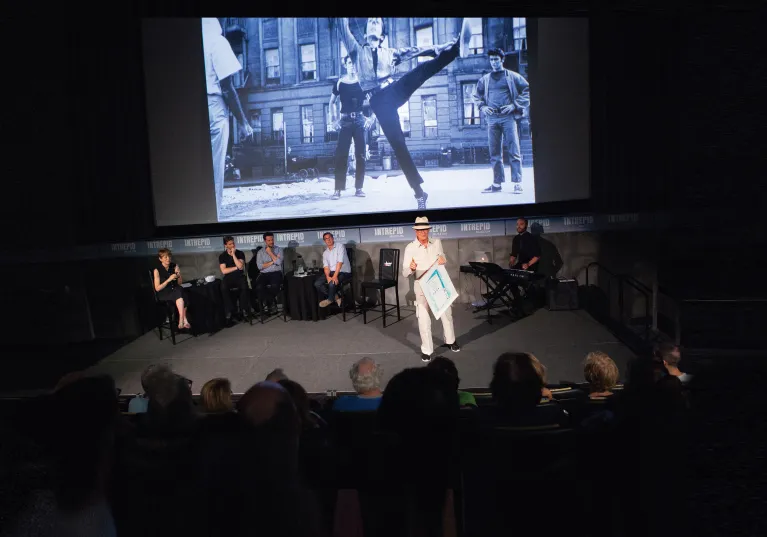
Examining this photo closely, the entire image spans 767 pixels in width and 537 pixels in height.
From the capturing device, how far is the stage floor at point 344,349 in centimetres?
685

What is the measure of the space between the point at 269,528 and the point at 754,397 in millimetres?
3044

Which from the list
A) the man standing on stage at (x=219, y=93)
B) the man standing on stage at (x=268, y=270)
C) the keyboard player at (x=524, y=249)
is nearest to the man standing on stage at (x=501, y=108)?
the keyboard player at (x=524, y=249)

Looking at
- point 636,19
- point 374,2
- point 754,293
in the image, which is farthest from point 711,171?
point 374,2

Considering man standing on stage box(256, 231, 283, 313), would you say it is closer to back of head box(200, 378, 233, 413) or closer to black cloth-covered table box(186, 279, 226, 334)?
black cloth-covered table box(186, 279, 226, 334)

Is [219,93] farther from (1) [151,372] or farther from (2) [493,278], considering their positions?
(1) [151,372]

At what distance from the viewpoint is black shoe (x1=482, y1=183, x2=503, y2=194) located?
994cm

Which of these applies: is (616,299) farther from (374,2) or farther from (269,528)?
(269,528)

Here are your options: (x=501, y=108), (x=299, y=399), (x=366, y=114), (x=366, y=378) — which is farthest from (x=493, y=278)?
(x=299, y=399)

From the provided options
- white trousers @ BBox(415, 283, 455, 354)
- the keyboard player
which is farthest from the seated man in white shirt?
the keyboard player

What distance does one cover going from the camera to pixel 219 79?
977cm

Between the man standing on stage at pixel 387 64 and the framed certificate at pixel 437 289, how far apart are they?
3480mm

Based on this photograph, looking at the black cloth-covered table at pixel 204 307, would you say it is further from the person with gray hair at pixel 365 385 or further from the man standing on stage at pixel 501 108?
the person with gray hair at pixel 365 385

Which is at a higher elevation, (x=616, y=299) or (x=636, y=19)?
(x=636, y=19)

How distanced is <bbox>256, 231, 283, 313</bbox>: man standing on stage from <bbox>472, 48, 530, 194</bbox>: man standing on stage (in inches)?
139
